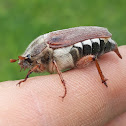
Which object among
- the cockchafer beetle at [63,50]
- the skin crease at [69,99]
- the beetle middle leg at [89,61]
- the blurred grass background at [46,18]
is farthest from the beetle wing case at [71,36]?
the blurred grass background at [46,18]

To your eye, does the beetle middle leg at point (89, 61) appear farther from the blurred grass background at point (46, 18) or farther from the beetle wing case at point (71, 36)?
the blurred grass background at point (46, 18)

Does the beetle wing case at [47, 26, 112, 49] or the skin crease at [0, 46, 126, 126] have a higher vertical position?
the beetle wing case at [47, 26, 112, 49]

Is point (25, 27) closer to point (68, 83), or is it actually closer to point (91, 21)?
point (91, 21)

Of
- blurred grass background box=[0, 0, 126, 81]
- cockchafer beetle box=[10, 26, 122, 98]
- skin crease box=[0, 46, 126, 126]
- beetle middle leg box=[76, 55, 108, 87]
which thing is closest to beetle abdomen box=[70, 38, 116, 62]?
cockchafer beetle box=[10, 26, 122, 98]

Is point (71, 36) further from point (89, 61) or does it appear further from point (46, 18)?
point (46, 18)

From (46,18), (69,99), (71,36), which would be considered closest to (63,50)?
(71,36)

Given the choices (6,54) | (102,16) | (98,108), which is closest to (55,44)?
(98,108)

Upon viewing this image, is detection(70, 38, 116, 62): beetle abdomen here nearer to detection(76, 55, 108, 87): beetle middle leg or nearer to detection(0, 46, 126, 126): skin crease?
detection(76, 55, 108, 87): beetle middle leg
